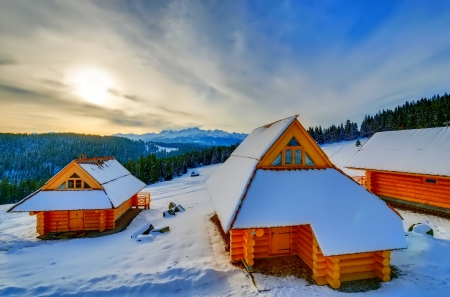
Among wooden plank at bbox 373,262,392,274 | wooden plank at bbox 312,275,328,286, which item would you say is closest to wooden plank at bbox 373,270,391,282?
wooden plank at bbox 373,262,392,274

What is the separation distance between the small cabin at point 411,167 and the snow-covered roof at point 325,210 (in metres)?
9.01

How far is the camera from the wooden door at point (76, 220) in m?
15.7

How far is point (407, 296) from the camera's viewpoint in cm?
727

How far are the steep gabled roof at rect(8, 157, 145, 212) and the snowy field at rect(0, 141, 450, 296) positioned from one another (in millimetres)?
2119

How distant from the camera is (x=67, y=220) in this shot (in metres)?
15.6

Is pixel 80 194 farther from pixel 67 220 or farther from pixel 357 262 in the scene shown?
pixel 357 262

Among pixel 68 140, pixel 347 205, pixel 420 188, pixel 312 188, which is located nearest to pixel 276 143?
pixel 312 188

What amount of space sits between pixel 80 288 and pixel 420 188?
21082mm

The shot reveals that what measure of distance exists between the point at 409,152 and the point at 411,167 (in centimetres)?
195

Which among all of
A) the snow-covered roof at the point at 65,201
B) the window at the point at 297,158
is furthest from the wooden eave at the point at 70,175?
the window at the point at 297,158

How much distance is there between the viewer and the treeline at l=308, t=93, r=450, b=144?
5528 centimetres

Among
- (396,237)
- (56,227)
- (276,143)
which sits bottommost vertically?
(56,227)

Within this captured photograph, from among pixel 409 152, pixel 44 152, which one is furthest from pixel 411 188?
pixel 44 152

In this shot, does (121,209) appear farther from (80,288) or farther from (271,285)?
(271,285)
